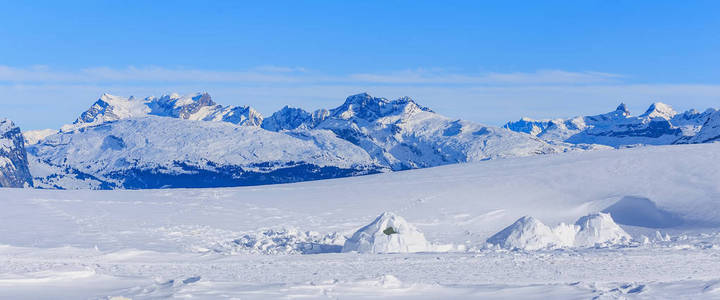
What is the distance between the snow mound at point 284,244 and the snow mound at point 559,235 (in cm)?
703

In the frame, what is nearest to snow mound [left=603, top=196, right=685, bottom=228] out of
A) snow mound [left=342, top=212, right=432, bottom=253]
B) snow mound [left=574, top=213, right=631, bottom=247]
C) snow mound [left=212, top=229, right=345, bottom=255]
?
snow mound [left=574, top=213, right=631, bottom=247]

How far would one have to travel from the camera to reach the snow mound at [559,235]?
2922 cm

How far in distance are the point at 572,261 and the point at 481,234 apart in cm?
1492

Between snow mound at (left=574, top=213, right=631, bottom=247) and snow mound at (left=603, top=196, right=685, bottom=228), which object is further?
snow mound at (left=603, top=196, right=685, bottom=228)

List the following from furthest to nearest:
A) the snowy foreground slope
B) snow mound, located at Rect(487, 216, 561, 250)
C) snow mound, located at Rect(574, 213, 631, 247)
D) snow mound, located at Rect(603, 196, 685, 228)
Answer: snow mound, located at Rect(603, 196, 685, 228) < snow mound, located at Rect(574, 213, 631, 247) < snow mound, located at Rect(487, 216, 561, 250) < the snowy foreground slope

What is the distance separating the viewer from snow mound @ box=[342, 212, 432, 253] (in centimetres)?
2872

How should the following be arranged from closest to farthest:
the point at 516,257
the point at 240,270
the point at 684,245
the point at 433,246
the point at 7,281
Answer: the point at 7,281, the point at 240,270, the point at 516,257, the point at 684,245, the point at 433,246

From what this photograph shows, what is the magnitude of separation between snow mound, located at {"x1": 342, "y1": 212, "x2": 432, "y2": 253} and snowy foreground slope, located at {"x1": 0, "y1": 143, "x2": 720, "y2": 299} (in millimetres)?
A: 1066

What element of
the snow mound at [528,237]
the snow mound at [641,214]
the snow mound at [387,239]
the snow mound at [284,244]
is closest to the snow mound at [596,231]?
the snow mound at [528,237]

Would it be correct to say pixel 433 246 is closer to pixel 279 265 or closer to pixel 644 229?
pixel 279 265

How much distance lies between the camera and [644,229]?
3662cm

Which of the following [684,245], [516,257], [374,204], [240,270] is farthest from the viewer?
[374,204]

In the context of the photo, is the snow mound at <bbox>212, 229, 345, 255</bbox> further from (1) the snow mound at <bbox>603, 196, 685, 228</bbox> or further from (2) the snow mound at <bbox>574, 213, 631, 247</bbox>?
(1) the snow mound at <bbox>603, 196, 685, 228</bbox>

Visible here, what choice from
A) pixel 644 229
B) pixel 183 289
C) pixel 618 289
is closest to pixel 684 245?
→ pixel 618 289
